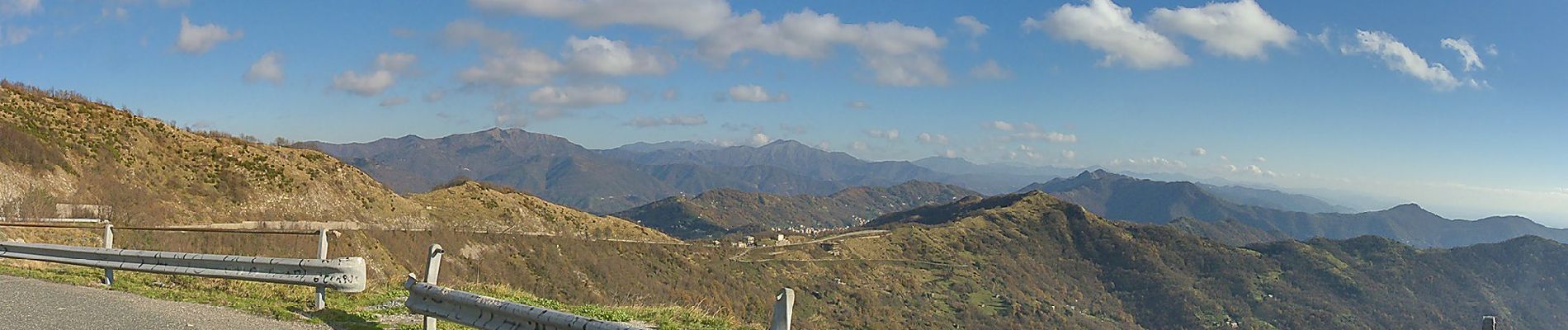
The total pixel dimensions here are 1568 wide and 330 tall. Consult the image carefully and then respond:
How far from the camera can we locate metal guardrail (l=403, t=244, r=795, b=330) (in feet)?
19.7

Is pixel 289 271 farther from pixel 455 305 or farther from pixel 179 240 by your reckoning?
pixel 179 240

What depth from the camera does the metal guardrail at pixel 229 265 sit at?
32.8 ft

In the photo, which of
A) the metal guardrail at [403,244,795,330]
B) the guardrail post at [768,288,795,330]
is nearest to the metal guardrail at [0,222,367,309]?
the metal guardrail at [403,244,795,330]

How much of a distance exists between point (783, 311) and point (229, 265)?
9407 mm

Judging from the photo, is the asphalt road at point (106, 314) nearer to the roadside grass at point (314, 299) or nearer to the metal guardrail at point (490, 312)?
the roadside grass at point (314, 299)

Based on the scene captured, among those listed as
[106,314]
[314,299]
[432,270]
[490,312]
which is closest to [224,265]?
[314,299]

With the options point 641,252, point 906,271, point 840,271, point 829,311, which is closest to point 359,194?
point 641,252

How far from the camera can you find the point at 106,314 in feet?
30.6

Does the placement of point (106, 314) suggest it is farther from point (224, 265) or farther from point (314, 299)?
point (314, 299)

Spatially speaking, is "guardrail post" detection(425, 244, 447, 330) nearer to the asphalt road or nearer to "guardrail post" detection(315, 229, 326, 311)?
the asphalt road

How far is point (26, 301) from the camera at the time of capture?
10117 mm

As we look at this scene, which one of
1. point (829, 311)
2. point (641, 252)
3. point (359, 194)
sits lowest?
point (829, 311)

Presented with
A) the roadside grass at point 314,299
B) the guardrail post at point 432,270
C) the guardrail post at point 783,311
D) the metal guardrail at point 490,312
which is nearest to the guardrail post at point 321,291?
the roadside grass at point 314,299

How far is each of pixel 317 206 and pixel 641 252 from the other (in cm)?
3980
